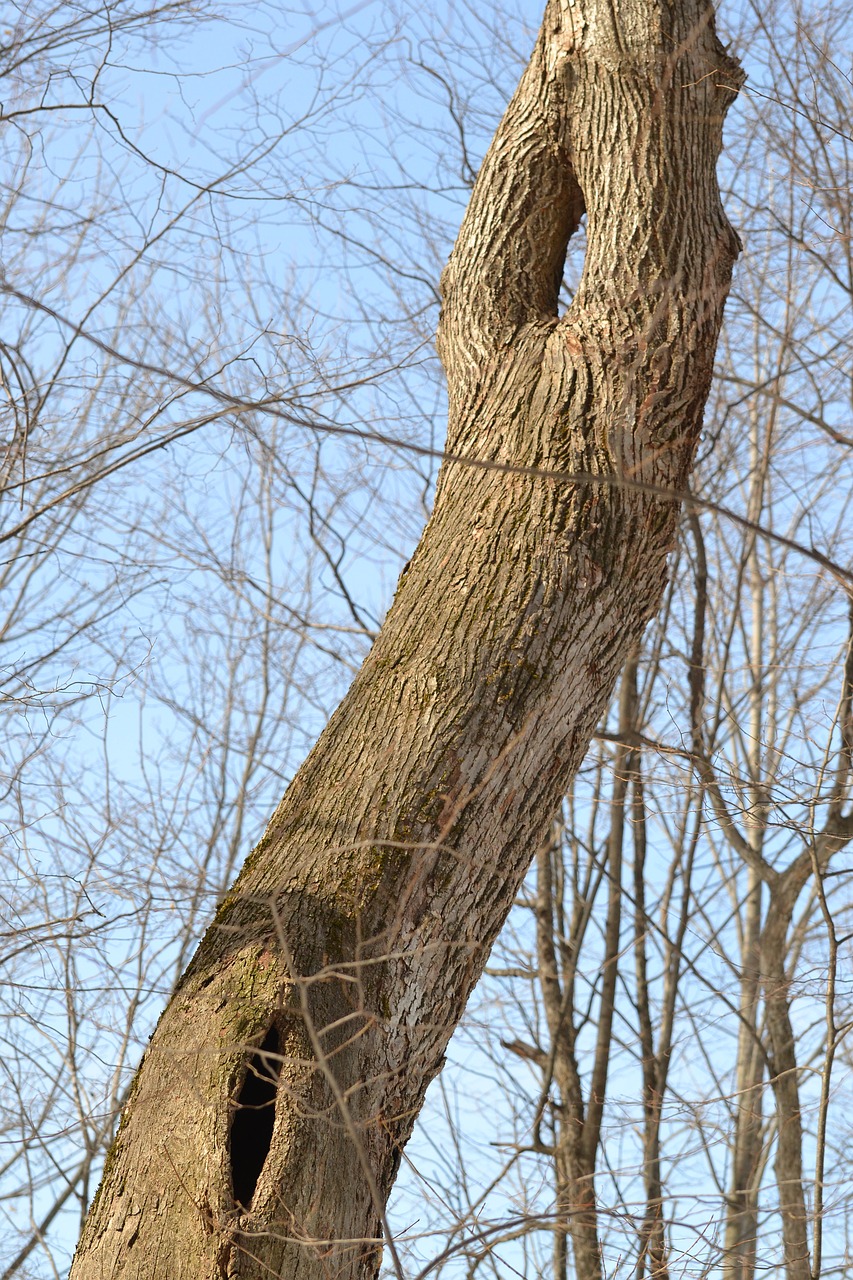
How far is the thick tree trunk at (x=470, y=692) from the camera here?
2.22m

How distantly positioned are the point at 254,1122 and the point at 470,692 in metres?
1.02

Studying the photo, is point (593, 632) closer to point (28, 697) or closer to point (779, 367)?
point (28, 697)

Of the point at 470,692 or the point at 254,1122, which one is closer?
the point at 254,1122

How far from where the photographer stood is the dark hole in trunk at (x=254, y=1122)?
2.25 meters

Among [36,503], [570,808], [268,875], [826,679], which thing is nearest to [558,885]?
[570,808]

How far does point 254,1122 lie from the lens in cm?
231

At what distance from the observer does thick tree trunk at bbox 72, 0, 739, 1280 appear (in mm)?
2217

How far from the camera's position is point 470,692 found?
256cm

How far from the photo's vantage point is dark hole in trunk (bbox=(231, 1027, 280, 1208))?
2.25m

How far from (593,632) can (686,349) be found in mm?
802

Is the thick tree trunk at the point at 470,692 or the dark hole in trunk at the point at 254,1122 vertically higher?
the thick tree trunk at the point at 470,692

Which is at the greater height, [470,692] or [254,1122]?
[470,692]

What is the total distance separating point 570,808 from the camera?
6625mm

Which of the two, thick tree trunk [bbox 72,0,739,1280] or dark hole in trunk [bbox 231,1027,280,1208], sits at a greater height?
thick tree trunk [bbox 72,0,739,1280]
